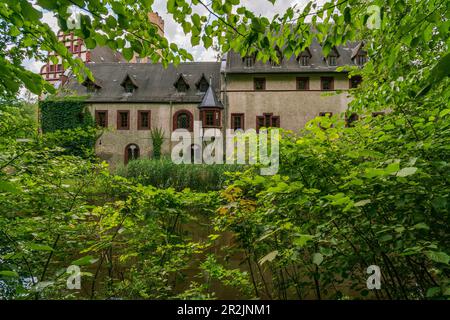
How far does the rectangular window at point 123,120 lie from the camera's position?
25922 millimetres

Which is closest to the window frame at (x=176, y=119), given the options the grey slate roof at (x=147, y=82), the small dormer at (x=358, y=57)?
the grey slate roof at (x=147, y=82)

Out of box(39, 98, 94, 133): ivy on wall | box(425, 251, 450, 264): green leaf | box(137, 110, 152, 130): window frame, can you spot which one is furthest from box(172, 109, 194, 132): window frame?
box(425, 251, 450, 264): green leaf

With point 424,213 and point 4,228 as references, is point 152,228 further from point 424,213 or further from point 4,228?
point 424,213

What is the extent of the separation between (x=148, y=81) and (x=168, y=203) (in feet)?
87.7

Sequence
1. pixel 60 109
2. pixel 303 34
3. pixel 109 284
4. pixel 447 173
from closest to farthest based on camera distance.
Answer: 1. pixel 447 173
2. pixel 303 34
3. pixel 109 284
4. pixel 60 109

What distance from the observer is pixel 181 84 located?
87.0 ft

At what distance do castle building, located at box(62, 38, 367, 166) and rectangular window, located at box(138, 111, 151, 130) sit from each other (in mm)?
86

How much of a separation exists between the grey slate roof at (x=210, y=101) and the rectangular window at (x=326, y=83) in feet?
29.0

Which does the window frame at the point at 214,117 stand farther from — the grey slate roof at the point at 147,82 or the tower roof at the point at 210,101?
the grey slate roof at the point at 147,82

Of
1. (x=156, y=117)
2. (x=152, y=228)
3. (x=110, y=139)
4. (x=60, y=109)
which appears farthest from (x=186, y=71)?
(x=152, y=228)

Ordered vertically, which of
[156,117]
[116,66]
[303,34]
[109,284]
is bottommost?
[109,284]

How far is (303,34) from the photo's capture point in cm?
215

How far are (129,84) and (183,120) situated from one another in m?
6.28

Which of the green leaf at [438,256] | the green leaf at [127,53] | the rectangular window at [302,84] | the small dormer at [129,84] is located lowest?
the green leaf at [438,256]
